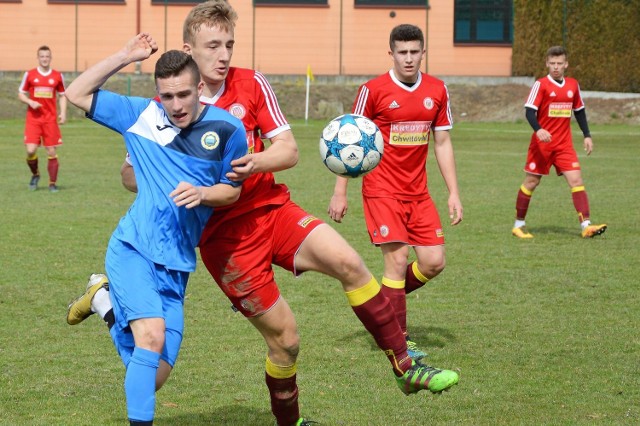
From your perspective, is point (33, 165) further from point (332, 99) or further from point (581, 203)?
point (332, 99)

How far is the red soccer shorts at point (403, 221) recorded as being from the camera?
720 centimetres

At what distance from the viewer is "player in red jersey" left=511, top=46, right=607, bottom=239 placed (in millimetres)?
12711

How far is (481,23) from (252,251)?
3564 cm

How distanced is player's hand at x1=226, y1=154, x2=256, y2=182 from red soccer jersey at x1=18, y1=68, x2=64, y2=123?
43.2 feet

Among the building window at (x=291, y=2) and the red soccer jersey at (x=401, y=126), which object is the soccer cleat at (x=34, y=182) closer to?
the red soccer jersey at (x=401, y=126)

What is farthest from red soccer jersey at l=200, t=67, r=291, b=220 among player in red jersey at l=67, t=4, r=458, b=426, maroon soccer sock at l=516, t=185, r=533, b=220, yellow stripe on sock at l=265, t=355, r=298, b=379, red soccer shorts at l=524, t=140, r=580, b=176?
red soccer shorts at l=524, t=140, r=580, b=176

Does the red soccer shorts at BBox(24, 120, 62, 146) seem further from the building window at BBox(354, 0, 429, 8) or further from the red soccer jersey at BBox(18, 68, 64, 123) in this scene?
the building window at BBox(354, 0, 429, 8)

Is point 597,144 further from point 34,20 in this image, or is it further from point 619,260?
point 34,20

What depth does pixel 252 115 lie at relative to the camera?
531 cm

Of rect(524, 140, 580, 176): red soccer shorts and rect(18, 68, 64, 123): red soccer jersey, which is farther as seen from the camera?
rect(18, 68, 64, 123): red soccer jersey

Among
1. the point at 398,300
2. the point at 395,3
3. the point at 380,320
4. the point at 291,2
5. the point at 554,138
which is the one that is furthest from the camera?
the point at 395,3

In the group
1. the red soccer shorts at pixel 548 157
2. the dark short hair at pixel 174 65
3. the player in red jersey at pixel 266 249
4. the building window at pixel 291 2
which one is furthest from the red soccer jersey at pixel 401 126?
the building window at pixel 291 2

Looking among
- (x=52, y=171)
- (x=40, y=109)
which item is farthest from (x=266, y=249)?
(x=40, y=109)

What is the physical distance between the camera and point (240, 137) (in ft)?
16.0
